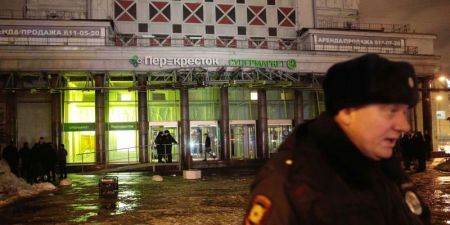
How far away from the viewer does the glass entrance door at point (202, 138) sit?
97.3 feet

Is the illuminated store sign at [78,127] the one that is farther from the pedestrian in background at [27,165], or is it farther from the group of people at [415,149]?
the group of people at [415,149]

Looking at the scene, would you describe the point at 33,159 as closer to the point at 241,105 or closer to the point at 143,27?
the point at 241,105

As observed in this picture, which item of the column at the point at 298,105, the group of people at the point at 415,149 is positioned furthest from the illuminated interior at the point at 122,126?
the group of people at the point at 415,149

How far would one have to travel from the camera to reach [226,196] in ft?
41.4

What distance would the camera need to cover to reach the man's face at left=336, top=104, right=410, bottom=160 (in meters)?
1.64

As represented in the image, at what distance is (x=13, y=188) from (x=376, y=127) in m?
15.2

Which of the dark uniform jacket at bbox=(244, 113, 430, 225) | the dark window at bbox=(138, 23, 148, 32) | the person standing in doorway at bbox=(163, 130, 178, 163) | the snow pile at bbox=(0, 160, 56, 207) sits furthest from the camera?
the dark window at bbox=(138, 23, 148, 32)

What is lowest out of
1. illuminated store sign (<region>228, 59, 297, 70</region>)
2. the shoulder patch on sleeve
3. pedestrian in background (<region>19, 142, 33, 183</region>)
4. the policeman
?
pedestrian in background (<region>19, 142, 33, 183</region>)

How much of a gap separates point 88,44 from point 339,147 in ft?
91.6

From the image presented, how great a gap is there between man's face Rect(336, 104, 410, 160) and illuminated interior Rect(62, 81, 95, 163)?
88.3ft

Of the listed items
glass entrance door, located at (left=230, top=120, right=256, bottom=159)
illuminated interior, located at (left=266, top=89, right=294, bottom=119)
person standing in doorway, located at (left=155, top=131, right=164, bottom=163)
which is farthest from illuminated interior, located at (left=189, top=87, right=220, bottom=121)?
person standing in doorway, located at (left=155, top=131, right=164, bottom=163)

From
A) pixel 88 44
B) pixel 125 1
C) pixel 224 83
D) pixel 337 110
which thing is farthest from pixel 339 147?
pixel 125 1

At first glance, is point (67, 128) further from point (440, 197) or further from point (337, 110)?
point (337, 110)

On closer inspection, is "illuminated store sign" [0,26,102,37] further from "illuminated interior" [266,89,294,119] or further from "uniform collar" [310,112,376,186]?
"uniform collar" [310,112,376,186]
